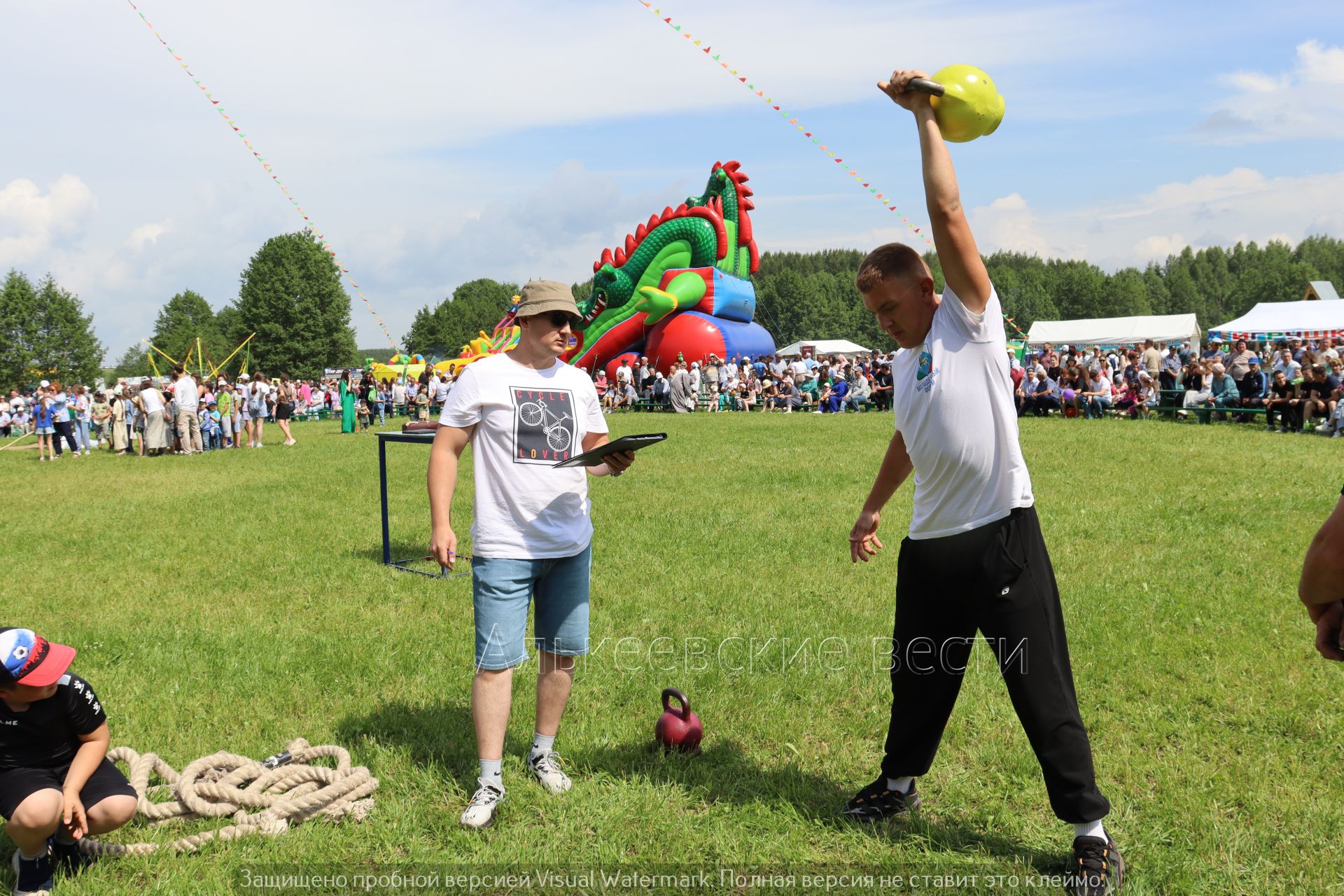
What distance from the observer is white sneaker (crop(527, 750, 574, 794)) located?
395cm

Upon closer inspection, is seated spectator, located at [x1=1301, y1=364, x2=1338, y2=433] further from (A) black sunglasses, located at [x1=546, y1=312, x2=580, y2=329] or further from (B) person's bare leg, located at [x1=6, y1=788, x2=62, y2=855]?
(B) person's bare leg, located at [x1=6, y1=788, x2=62, y2=855]

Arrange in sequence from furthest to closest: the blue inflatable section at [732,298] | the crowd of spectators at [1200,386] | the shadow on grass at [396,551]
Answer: the blue inflatable section at [732,298], the crowd of spectators at [1200,386], the shadow on grass at [396,551]

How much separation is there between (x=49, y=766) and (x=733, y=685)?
3.04 meters

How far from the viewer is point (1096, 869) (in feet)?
→ 10.1

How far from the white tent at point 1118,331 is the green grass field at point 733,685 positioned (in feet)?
128

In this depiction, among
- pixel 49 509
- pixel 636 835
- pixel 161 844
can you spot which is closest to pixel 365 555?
pixel 161 844

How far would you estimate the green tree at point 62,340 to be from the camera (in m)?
68.9

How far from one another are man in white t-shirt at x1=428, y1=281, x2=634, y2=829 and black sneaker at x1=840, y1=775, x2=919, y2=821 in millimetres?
1187

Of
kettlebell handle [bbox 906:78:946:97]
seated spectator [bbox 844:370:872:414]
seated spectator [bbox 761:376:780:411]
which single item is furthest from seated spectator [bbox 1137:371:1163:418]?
kettlebell handle [bbox 906:78:946:97]

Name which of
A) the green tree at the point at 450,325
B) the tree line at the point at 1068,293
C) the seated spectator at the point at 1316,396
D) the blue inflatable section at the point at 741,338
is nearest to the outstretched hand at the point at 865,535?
the seated spectator at the point at 1316,396

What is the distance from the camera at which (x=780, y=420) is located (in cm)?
2312

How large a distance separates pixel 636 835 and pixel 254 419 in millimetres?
21212

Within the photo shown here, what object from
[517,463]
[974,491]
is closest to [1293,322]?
[974,491]

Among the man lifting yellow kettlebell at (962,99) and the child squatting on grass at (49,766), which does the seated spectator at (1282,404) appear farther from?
the child squatting on grass at (49,766)
